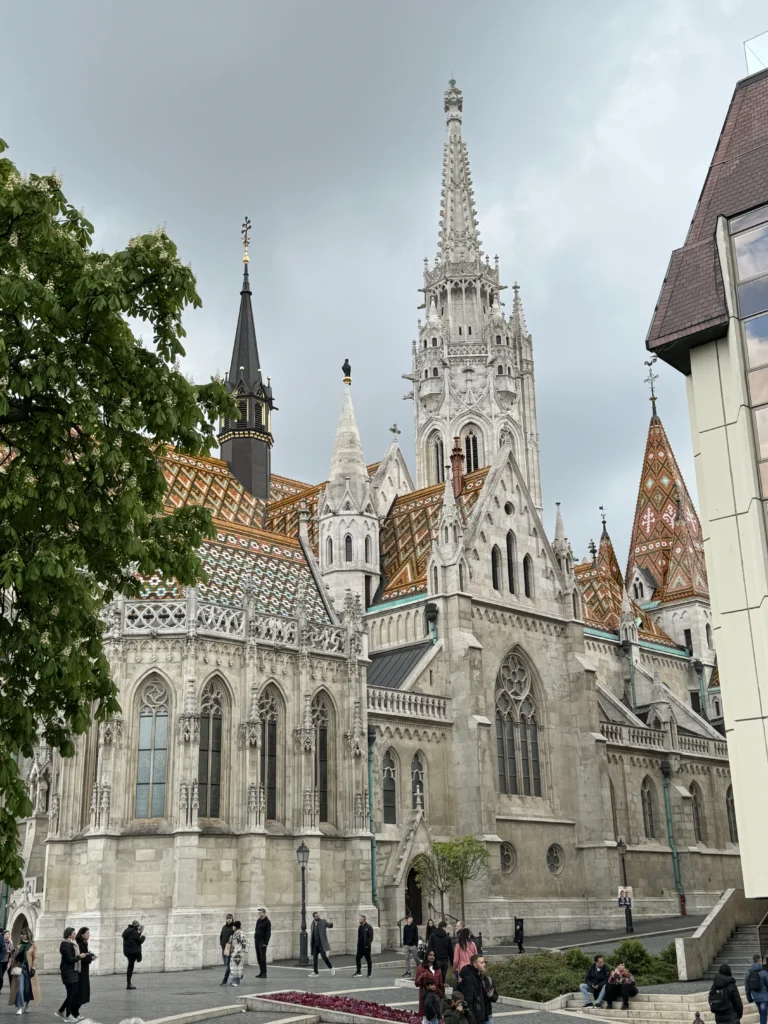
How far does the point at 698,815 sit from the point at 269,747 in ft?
79.2

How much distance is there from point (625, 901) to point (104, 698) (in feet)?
79.7

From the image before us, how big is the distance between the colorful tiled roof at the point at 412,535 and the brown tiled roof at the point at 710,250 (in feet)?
68.7

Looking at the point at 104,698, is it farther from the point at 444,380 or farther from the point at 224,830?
the point at 444,380

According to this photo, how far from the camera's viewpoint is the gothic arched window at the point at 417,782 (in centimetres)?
3519

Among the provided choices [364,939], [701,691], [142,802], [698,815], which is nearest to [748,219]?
[364,939]

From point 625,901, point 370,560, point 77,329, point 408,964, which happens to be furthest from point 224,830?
point 77,329

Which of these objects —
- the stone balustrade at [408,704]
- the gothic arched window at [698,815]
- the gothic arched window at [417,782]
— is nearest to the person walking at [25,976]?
the stone balustrade at [408,704]

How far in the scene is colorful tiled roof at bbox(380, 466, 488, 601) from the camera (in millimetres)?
41375

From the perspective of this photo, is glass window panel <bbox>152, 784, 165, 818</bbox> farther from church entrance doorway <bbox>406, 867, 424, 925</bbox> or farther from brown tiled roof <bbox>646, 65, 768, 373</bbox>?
brown tiled roof <bbox>646, 65, 768, 373</bbox>

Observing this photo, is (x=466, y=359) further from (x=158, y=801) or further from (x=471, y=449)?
(x=158, y=801)

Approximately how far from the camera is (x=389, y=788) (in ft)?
115

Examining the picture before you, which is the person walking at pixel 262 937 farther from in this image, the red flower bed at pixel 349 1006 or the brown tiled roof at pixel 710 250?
the brown tiled roof at pixel 710 250

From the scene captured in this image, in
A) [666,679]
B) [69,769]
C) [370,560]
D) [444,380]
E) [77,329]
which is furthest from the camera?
[444,380]

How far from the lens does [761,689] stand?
18031 millimetres
